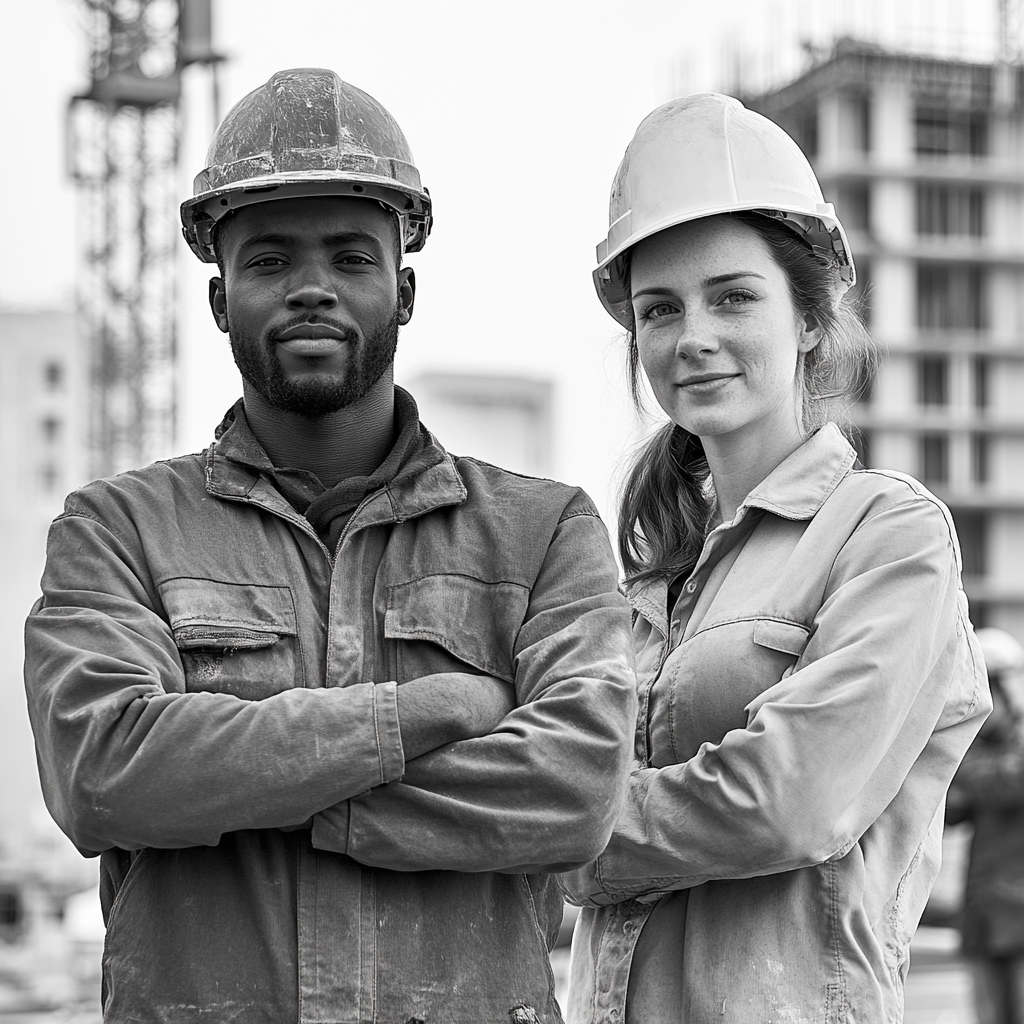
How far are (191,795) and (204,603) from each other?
0.36 m

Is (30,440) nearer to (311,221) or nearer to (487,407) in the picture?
(487,407)

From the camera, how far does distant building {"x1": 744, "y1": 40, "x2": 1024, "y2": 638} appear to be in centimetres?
6072

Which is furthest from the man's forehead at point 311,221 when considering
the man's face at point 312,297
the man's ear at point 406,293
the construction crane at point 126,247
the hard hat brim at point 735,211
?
the construction crane at point 126,247

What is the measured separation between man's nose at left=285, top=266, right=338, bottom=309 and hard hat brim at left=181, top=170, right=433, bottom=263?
13cm

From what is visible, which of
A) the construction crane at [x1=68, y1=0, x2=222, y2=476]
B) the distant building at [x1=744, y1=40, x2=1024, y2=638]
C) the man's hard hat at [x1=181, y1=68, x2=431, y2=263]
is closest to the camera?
the man's hard hat at [x1=181, y1=68, x2=431, y2=263]

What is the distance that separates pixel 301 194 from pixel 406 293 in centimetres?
29

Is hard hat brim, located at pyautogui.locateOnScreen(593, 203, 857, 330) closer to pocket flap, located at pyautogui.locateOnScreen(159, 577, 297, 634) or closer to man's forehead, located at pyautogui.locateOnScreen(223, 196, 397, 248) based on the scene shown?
man's forehead, located at pyautogui.locateOnScreen(223, 196, 397, 248)

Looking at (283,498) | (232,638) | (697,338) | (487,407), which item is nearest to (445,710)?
(232,638)

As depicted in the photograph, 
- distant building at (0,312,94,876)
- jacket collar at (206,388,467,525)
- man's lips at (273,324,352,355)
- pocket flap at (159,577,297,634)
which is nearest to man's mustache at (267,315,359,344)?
man's lips at (273,324,352,355)

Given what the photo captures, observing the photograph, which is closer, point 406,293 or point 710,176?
point 406,293

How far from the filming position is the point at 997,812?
7652 mm

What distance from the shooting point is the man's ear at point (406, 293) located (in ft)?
9.90

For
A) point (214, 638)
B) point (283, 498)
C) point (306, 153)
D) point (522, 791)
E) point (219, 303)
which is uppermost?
point (306, 153)

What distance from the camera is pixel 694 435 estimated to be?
12.6ft
